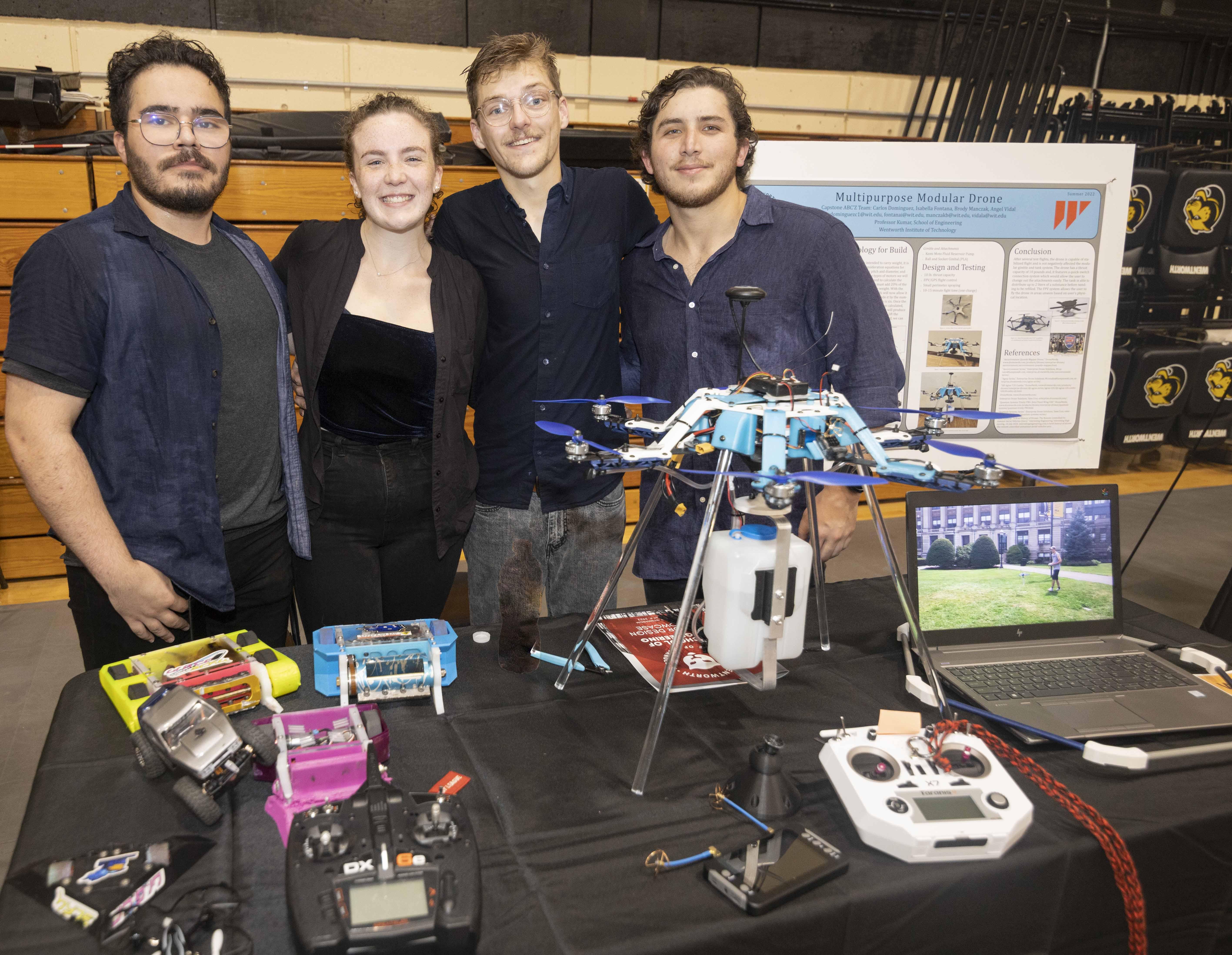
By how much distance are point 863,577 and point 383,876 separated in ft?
9.10

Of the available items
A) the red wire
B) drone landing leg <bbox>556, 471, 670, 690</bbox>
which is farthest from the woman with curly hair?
the red wire

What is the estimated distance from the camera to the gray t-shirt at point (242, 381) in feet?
6.09

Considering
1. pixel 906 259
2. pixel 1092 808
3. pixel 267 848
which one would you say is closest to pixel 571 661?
pixel 267 848

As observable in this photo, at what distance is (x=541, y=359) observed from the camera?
2.11 metres

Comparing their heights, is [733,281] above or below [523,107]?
below

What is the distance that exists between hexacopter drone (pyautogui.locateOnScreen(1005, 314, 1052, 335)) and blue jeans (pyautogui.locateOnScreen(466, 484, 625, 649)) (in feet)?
8.54

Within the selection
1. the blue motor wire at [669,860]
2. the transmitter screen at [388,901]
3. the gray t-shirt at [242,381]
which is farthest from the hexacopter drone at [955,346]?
the transmitter screen at [388,901]

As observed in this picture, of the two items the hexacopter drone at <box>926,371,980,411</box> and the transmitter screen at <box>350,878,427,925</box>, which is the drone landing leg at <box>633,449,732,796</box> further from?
the hexacopter drone at <box>926,371,980,411</box>

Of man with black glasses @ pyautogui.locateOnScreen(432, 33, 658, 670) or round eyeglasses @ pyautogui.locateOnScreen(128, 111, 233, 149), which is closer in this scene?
round eyeglasses @ pyautogui.locateOnScreen(128, 111, 233, 149)

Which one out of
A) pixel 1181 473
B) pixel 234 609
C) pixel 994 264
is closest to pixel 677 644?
pixel 234 609

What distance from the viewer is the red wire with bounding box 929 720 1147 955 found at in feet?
3.73

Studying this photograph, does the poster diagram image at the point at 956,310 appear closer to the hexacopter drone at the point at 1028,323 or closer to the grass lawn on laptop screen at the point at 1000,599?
the hexacopter drone at the point at 1028,323

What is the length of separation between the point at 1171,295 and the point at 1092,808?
5.86 meters

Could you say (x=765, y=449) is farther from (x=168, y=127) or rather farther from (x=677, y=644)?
(x=168, y=127)
